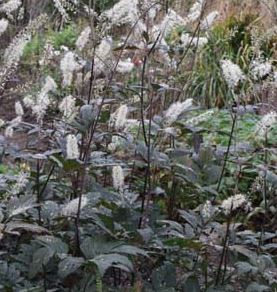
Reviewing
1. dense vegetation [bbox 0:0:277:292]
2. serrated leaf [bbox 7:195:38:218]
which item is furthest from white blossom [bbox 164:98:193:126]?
serrated leaf [bbox 7:195:38:218]

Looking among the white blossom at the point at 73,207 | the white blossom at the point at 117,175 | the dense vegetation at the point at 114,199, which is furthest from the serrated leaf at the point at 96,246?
the white blossom at the point at 117,175

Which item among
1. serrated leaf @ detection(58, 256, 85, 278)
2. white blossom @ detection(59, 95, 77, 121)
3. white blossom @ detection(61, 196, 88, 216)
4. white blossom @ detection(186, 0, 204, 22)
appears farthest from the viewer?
white blossom @ detection(186, 0, 204, 22)

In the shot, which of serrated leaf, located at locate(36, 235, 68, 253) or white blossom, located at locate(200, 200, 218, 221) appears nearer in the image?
serrated leaf, located at locate(36, 235, 68, 253)

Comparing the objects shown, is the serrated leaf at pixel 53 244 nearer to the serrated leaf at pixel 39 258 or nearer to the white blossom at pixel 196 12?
the serrated leaf at pixel 39 258

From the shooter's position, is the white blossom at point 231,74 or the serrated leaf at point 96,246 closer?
the serrated leaf at point 96,246

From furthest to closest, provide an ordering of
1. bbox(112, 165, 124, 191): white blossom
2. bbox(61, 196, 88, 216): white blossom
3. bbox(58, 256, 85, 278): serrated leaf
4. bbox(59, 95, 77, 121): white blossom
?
bbox(59, 95, 77, 121): white blossom, bbox(112, 165, 124, 191): white blossom, bbox(61, 196, 88, 216): white blossom, bbox(58, 256, 85, 278): serrated leaf

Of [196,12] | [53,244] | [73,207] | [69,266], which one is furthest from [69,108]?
[196,12]

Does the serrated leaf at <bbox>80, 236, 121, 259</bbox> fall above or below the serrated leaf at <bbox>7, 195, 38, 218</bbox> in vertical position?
below

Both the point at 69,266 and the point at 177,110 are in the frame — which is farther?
the point at 177,110

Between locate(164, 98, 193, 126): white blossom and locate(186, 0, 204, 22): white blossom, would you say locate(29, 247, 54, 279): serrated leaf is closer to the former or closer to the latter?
locate(164, 98, 193, 126): white blossom

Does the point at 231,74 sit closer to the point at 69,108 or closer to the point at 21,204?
the point at 69,108

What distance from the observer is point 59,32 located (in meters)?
8.38

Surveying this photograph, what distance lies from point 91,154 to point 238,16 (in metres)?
5.64

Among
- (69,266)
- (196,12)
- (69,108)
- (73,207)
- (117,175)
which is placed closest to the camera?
(69,266)
